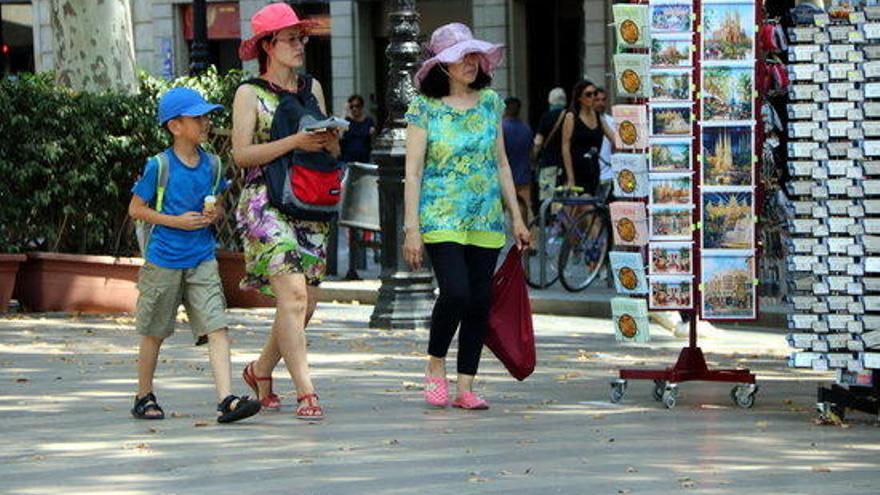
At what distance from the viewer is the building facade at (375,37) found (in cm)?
3597

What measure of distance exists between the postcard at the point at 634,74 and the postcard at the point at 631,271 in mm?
787

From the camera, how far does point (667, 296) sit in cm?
1275

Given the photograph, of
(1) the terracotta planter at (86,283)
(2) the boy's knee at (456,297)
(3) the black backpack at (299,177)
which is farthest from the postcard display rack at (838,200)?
(1) the terracotta planter at (86,283)

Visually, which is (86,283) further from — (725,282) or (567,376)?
(725,282)

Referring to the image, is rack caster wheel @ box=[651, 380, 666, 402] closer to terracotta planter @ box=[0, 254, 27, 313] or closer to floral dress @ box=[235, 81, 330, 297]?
floral dress @ box=[235, 81, 330, 297]

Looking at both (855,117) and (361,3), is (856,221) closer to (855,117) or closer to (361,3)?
(855,117)

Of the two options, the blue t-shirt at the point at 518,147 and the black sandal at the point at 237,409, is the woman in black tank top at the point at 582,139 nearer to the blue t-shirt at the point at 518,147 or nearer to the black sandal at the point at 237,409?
the blue t-shirt at the point at 518,147

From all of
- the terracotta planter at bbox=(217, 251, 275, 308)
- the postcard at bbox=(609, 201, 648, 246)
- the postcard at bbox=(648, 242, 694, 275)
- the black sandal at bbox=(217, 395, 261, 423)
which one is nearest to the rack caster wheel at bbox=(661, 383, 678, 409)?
the postcard at bbox=(648, 242, 694, 275)

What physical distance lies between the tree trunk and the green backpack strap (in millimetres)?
9918

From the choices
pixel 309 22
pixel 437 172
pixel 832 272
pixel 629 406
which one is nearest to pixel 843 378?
pixel 832 272

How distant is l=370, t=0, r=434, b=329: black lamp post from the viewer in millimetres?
17812

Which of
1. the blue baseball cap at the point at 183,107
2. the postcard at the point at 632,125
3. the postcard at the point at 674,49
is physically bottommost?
the postcard at the point at 632,125

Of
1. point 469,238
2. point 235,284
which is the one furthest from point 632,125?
point 235,284

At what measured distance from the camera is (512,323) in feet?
41.0
